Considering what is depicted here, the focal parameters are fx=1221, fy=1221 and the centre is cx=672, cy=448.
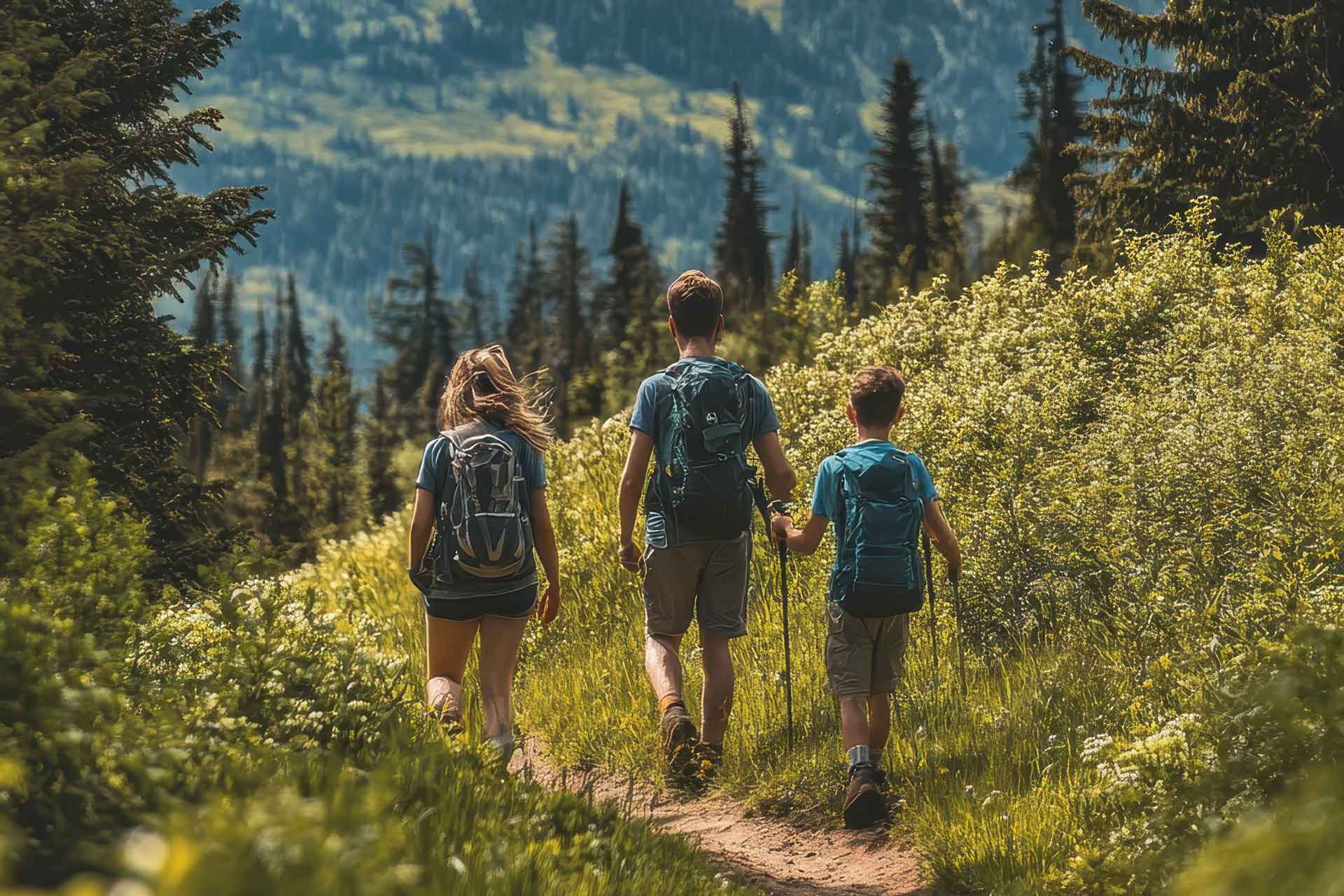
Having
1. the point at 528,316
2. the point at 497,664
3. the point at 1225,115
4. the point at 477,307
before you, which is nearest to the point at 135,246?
the point at 497,664

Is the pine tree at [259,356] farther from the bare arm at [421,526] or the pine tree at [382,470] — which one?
the bare arm at [421,526]

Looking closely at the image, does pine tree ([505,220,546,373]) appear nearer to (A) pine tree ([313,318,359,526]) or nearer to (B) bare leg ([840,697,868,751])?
(A) pine tree ([313,318,359,526])

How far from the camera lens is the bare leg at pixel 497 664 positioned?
5.70 meters

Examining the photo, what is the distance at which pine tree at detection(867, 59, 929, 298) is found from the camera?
54.8m

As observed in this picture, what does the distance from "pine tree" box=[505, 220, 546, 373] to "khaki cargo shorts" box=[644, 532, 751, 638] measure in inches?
3030

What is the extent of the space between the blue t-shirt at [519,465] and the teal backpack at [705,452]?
28.6 inches

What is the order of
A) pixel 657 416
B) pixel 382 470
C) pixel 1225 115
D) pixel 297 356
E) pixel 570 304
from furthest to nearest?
1. pixel 297 356
2. pixel 570 304
3. pixel 382 470
4. pixel 1225 115
5. pixel 657 416

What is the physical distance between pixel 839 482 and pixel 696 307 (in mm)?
1220

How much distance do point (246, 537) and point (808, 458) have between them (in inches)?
186

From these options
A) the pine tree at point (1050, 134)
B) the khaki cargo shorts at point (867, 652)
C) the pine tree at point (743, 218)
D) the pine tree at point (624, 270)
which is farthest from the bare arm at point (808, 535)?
the pine tree at point (624, 270)

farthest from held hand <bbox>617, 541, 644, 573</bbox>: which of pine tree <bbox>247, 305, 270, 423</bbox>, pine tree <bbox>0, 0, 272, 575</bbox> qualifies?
pine tree <bbox>247, 305, 270, 423</bbox>

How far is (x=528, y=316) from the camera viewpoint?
99.4 m

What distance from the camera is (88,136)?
356 inches

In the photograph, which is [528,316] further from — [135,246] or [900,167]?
[135,246]
